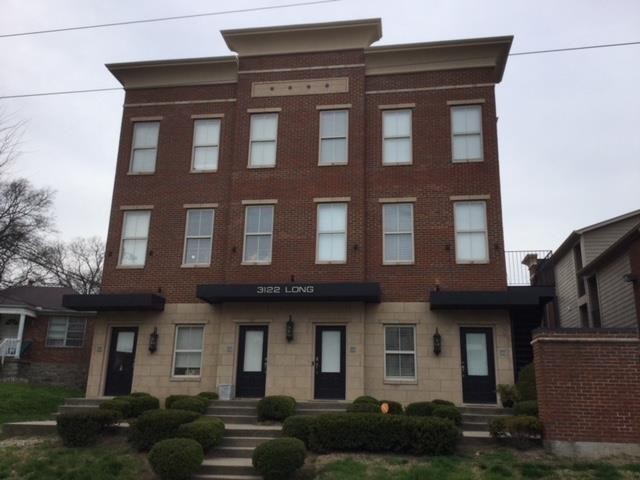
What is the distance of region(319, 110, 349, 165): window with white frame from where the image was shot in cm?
1839

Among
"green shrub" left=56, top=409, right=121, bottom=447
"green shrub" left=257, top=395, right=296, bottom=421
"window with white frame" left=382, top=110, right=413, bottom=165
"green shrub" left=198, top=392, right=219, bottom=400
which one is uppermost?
"window with white frame" left=382, top=110, right=413, bottom=165

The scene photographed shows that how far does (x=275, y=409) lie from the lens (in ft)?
45.4

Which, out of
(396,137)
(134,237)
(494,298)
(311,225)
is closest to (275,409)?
(311,225)

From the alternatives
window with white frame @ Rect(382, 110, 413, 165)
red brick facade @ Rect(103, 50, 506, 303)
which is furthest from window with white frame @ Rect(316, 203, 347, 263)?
window with white frame @ Rect(382, 110, 413, 165)

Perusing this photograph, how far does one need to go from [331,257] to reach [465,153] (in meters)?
5.40

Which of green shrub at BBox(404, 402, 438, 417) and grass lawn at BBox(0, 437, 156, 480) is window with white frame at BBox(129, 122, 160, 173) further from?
green shrub at BBox(404, 402, 438, 417)

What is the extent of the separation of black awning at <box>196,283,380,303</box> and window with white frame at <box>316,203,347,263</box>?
4.99ft

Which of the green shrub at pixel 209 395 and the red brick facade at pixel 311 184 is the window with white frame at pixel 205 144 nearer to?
the red brick facade at pixel 311 184

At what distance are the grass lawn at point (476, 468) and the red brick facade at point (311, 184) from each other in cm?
672

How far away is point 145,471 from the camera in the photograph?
35.2 ft

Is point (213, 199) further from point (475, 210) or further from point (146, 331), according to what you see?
point (475, 210)

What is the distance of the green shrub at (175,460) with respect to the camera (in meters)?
9.90

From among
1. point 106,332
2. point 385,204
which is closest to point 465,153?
point 385,204

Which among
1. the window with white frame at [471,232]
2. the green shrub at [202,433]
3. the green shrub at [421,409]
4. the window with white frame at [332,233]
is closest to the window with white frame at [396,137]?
the window with white frame at [332,233]
